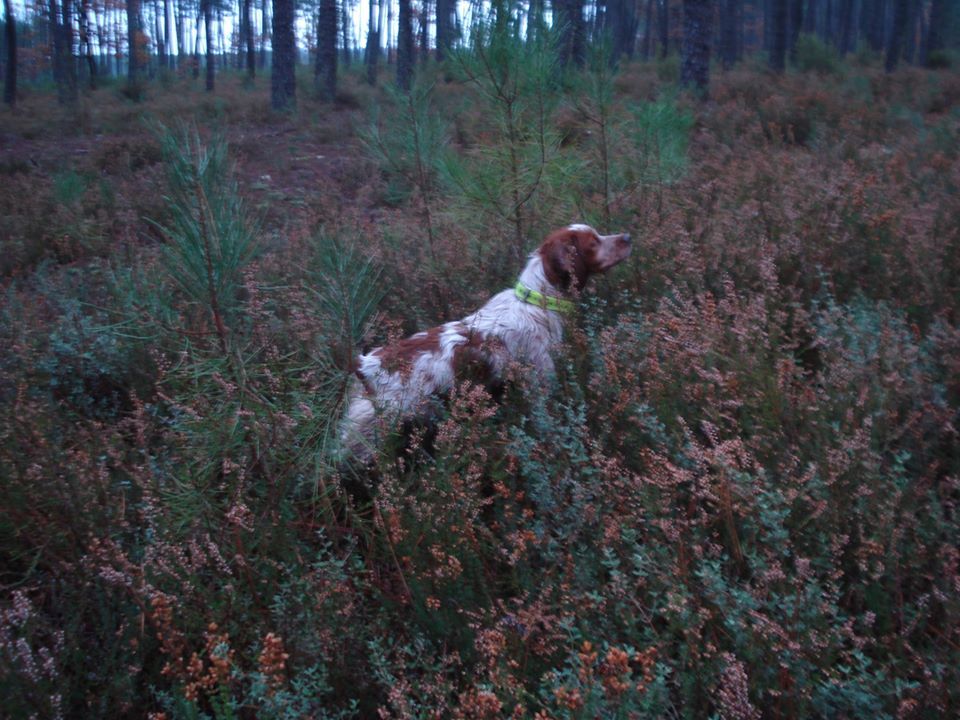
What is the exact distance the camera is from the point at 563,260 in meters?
3.90

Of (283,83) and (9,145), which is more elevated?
(283,83)

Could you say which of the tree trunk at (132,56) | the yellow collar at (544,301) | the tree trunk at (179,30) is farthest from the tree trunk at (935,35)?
the tree trunk at (179,30)

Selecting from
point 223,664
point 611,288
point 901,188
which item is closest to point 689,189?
point 901,188

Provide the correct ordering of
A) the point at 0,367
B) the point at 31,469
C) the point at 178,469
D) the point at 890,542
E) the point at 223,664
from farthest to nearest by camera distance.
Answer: the point at 0,367 < the point at 178,469 < the point at 31,469 < the point at 890,542 < the point at 223,664

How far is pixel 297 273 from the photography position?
15.2 ft

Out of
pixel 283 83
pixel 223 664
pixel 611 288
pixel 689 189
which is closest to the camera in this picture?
pixel 223 664

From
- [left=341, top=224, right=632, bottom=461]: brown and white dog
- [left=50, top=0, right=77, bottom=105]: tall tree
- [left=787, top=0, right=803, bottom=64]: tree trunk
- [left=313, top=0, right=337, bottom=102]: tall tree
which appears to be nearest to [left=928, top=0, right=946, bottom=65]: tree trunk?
[left=787, top=0, right=803, bottom=64]: tree trunk

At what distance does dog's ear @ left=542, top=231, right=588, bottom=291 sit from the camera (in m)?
3.91

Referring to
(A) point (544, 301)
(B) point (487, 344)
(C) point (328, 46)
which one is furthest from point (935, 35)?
(B) point (487, 344)

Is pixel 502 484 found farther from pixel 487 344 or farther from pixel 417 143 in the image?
pixel 417 143

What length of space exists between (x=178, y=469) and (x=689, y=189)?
4.97m

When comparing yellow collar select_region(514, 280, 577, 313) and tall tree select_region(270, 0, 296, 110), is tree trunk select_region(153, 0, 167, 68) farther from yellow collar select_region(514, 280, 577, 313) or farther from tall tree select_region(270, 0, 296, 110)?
yellow collar select_region(514, 280, 577, 313)

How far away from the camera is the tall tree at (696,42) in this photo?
11.6 m

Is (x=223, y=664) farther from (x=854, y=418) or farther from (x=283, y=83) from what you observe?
(x=283, y=83)
